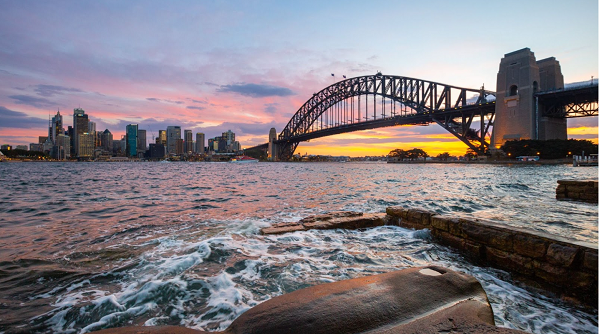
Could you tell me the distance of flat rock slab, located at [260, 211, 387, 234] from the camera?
5012 mm

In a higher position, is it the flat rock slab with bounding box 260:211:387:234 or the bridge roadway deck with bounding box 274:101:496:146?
the bridge roadway deck with bounding box 274:101:496:146

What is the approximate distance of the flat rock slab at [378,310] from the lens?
157 cm

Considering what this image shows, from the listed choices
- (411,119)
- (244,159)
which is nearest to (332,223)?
(411,119)

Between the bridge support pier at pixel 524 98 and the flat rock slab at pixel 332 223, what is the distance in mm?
51320

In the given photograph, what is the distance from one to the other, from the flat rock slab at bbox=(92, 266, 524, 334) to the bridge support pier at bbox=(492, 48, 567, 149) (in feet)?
178

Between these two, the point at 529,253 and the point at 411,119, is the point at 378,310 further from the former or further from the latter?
the point at 411,119

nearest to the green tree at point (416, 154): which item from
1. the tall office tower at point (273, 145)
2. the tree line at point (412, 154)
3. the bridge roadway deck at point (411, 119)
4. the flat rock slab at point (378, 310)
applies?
the tree line at point (412, 154)

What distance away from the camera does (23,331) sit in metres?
2.01

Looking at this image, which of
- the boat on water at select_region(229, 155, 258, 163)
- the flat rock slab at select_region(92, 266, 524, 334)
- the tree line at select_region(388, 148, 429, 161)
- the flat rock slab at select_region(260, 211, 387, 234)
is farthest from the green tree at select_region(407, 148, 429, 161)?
the flat rock slab at select_region(92, 266, 524, 334)

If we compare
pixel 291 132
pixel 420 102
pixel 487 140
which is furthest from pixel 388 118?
pixel 291 132

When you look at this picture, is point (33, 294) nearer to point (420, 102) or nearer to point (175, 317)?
point (175, 317)

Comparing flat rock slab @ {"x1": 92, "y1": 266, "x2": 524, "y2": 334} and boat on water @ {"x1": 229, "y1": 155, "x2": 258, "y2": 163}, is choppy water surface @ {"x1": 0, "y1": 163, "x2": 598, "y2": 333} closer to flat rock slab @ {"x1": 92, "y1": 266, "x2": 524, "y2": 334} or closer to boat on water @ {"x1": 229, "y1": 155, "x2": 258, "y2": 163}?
flat rock slab @ {"x1": 92, "y1": 266, "x2": 524, "y2": 334}

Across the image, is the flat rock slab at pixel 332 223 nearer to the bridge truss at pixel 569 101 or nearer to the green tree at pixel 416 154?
the bridge truss at pixel 569 101

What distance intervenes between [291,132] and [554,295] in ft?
269
